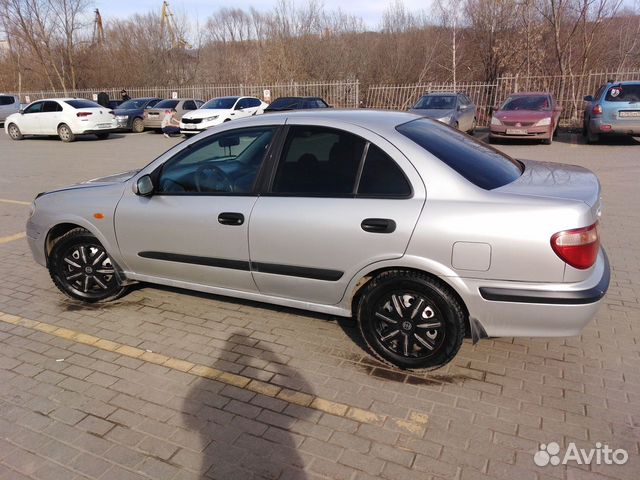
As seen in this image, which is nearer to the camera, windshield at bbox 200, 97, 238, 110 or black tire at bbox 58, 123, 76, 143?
black tire at bbox 58, 123, 76, 143

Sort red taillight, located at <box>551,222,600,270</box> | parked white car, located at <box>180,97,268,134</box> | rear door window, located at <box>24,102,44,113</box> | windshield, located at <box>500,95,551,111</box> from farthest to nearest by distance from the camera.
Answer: rear door window, located at <box>24,102,44,113</box>, parked white car, located at <box>180,97,268,134</box>, windshield, located at <box>500,95,551,111</box>, red taillight, located at <box>551,222,600,270</box>

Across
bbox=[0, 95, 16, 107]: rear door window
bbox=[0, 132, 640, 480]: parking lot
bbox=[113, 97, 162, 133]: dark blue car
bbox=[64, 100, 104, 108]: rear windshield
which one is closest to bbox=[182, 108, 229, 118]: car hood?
bbox=[64, 100, 104, 108]: rear windshield

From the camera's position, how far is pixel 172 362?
3.47 m

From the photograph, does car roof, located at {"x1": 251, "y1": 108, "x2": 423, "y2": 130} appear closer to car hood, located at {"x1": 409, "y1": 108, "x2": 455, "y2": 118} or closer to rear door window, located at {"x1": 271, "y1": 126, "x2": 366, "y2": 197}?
rear door window, located at {"x1": 271, "y1": 126, "x2": 366, "y2": 197}

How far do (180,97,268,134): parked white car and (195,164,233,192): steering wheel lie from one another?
1421cm

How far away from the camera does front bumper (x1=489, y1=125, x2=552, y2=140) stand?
13.6m

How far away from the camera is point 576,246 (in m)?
2.75

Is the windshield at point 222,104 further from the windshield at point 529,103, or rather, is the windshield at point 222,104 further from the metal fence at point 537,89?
the windshield at point 529,103

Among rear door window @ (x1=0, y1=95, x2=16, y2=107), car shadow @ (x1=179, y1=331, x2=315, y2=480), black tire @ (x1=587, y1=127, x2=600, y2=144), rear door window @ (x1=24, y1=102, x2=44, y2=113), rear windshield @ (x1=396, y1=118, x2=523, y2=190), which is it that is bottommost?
car shadow @ (x1=179, y1=331, x2=315, y2=480)

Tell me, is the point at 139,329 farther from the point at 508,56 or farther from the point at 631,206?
the point at 508,56

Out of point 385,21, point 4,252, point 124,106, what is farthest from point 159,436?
point 385,21

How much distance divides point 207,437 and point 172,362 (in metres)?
0.90

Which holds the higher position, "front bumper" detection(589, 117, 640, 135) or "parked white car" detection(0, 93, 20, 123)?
"parked white car" detection(0, 93, 20, 123)

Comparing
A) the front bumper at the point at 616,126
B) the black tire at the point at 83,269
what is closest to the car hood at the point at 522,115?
the front bumper at the point at 616,126
